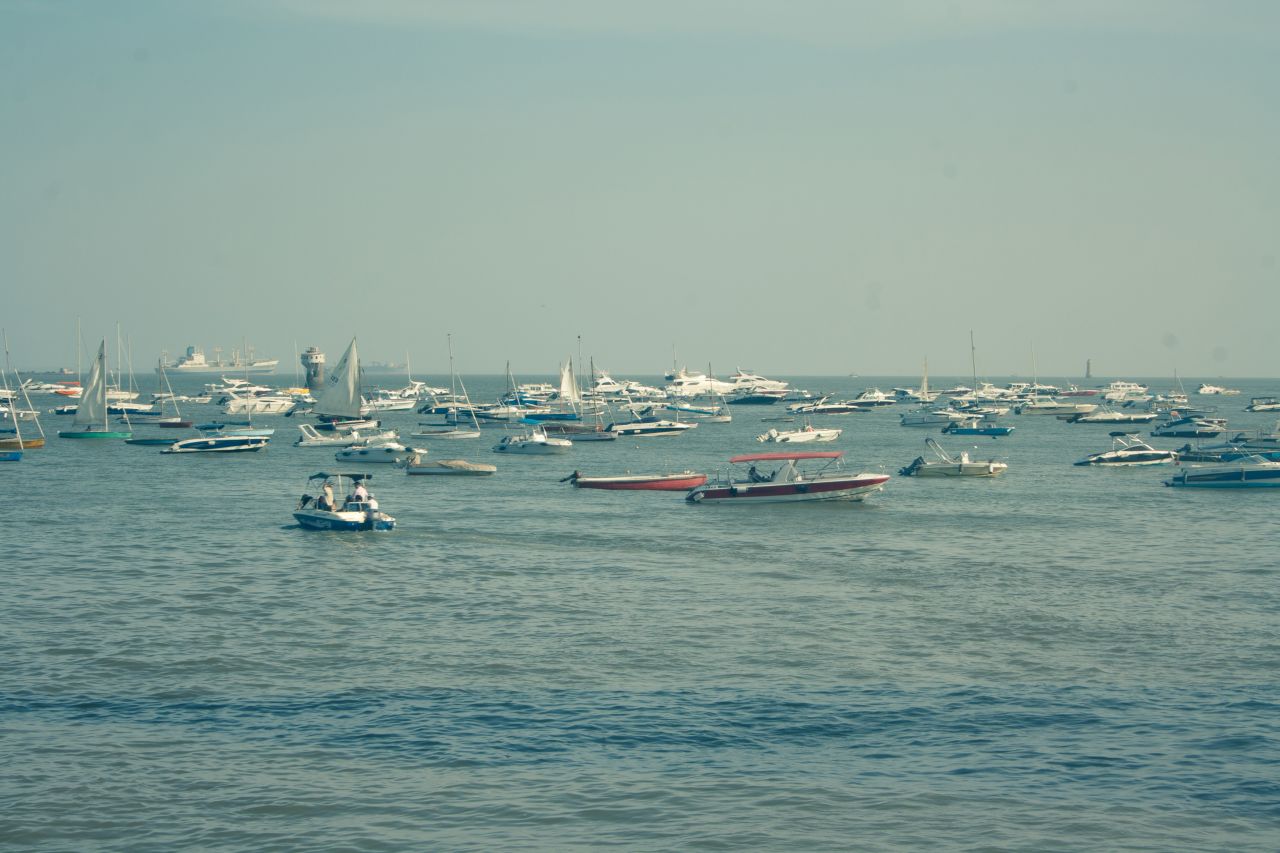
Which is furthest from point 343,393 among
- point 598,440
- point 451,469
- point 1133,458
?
point 1133,458

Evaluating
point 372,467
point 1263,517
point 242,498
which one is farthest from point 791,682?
point 372,467

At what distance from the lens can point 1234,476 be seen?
290ft

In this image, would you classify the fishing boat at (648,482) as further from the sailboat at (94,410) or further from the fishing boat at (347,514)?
the sailboat at (94,410)

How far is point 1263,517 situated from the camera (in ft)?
237

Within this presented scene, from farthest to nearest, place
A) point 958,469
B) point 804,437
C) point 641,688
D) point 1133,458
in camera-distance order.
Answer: point 804,437, point 1133,458, point 958,469, point 641,688

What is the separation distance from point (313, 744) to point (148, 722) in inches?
190

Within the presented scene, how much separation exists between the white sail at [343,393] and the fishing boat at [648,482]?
48.6 meters

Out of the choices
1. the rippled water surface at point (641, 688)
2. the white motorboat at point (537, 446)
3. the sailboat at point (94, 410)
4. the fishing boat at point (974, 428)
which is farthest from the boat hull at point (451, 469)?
the fishing boat at point (974, 428)

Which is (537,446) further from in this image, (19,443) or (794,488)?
(794,488)

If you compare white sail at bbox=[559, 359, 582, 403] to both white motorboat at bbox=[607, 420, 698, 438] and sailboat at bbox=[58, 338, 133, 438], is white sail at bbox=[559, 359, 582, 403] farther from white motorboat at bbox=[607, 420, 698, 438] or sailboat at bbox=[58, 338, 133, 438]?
sailboat at bbox=[58, 338, 133, 438]

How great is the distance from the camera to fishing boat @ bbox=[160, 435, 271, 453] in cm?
12650

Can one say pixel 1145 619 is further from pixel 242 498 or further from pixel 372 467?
pixel 372 467

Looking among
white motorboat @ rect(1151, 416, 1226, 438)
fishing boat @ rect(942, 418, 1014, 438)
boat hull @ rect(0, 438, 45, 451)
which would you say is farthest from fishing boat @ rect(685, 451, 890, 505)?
white motorboat @ rect(1151, 416, 1226, 438)

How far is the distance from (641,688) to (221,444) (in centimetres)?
10311
